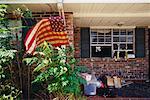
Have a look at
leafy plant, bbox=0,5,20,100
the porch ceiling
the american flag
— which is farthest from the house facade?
leafy plant, bbox=0,5,20,100

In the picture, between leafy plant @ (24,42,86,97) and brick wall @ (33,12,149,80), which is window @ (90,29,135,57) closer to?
brick wall @ (33,12,149,80)

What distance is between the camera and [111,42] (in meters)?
14.4

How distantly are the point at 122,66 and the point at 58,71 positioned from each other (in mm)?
7731

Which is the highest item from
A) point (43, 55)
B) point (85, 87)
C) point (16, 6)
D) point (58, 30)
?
point (16, 6)

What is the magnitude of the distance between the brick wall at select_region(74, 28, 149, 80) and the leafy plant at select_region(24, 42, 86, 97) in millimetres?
6934

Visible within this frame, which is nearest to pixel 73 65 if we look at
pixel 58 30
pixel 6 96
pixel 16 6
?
pixel 58 30

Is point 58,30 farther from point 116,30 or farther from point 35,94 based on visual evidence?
point 116,30

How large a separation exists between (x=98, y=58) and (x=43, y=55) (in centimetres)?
735

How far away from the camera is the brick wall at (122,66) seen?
1402 cm

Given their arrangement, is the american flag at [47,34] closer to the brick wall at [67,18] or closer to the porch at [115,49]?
the brick wall at [67,18]

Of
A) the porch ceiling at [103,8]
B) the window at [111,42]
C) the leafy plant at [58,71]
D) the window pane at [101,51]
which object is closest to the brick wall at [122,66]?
the window pane at [101,51]

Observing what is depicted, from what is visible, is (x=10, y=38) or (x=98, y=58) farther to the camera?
(x=98, y=58)

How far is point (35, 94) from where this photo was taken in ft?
26.8

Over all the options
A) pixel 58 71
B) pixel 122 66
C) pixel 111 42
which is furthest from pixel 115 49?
pixel 58 71
